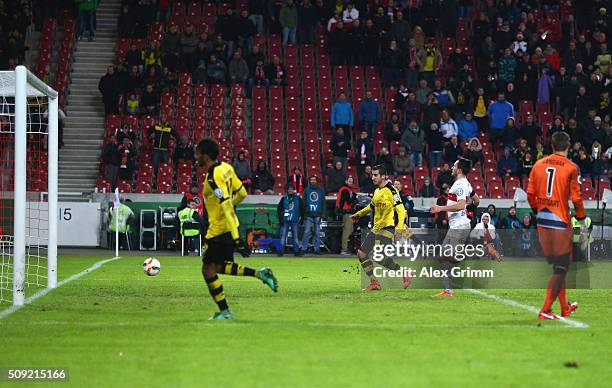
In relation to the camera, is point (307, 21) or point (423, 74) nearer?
point (423, 74)

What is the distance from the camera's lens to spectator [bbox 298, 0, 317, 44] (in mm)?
40688

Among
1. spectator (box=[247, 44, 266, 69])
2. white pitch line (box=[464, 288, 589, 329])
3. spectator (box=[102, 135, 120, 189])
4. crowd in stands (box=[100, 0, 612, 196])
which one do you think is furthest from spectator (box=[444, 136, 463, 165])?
white pitch line (box=[464, 288, 589, 329])

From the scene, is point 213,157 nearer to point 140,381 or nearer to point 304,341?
point 304,341

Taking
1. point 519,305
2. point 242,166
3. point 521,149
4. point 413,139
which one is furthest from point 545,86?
point 519,305

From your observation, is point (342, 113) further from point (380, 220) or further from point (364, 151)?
point (380, 220)

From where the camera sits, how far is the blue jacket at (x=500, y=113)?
124ft

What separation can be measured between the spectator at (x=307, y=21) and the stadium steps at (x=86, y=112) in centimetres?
719

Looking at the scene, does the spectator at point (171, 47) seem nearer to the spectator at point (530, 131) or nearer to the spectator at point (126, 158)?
the spectator at point (126, 158)

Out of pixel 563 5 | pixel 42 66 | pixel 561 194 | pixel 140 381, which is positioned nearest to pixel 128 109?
pixel 42 66

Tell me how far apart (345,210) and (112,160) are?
25.4 ft

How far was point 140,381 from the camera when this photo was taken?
8.73 m

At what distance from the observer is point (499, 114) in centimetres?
3797

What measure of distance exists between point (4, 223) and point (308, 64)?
17.3 m

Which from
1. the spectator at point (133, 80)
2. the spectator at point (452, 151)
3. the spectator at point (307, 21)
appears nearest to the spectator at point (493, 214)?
the spectator at point (452, 151)
